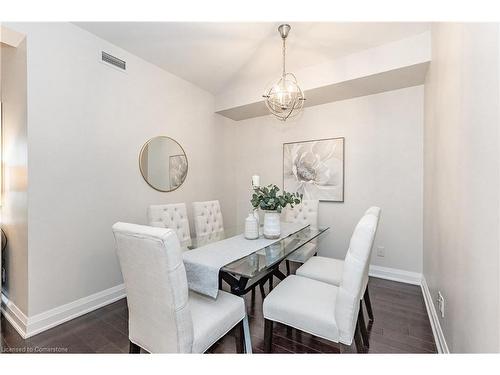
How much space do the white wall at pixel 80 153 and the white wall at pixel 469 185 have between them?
2846 millimetres

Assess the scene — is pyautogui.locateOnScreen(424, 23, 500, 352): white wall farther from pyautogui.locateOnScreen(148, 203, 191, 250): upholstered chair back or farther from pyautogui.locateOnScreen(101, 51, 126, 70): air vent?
pyautogui.locateOnScreen(101, 51, 126, 70): air vent

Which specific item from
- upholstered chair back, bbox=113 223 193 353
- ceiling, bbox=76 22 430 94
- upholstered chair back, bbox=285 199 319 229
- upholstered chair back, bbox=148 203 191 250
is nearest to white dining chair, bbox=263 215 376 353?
upholstered chair back, bbox=113 223 193 353

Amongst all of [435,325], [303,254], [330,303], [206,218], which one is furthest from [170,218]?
[435,325]

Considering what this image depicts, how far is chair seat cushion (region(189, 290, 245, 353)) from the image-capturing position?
1.22 metres

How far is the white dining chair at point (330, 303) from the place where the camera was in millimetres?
1234

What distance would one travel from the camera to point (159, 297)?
1.11 metres

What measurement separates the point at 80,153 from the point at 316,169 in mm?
2890

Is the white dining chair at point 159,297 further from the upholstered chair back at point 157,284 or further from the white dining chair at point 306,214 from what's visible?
the white dining chair at point 306,214

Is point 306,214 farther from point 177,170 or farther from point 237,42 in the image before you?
point 237,42

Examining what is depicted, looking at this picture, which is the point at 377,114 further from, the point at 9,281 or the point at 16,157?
the point at 9,281

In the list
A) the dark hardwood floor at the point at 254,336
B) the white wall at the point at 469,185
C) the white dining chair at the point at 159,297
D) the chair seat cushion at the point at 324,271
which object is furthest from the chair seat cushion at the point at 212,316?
the white wall at the point at 469,185

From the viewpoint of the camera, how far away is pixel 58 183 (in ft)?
6.74

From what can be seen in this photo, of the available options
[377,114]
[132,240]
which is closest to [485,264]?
[132,240]

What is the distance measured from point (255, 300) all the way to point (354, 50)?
9.87 ft
